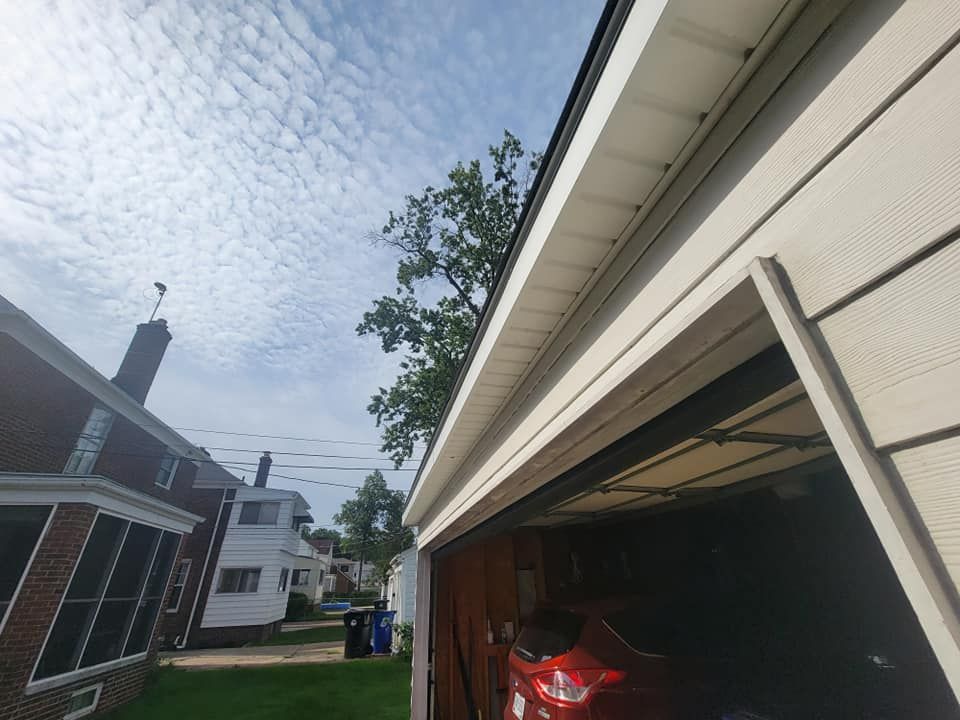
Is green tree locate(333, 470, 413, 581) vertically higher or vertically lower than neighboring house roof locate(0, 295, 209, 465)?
higher

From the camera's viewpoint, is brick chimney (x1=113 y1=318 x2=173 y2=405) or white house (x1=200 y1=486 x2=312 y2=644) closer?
brick chimney (x1=113 y1=318 x2=173 y2=405)

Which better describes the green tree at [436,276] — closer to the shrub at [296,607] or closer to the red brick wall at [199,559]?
the red brick wall at [199,559]

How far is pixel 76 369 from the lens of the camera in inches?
381

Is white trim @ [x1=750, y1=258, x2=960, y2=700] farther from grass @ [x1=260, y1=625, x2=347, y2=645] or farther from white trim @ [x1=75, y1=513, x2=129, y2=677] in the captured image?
grass @ [x1=260, y1=625, x2=347, y2=645]

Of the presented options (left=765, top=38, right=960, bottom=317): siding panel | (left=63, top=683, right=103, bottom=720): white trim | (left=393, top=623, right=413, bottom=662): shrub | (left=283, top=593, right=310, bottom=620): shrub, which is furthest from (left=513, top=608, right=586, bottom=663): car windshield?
(left=283, top=593, right=310, bottom=620): shrub

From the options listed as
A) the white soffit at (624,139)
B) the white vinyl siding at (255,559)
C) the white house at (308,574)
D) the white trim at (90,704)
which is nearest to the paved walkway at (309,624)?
the white house at (308,574)

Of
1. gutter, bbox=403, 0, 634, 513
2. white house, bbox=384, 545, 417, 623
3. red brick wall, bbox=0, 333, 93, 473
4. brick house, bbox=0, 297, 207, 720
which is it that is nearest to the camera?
gutter, bbox=403, 0, 634, 513

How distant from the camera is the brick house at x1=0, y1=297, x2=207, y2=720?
6.09 metres

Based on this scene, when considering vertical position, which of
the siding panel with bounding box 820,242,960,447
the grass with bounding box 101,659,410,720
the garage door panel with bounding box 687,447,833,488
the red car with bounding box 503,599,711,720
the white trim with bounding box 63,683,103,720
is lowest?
the grass with bounding box 101,659,410,720

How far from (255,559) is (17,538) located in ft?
34.2

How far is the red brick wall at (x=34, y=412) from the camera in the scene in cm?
834

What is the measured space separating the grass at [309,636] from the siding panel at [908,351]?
18.4 metres

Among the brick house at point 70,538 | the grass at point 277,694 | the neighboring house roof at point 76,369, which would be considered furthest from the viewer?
the neighboring house roof at point 76,369

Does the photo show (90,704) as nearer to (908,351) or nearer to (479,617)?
(479,617)
